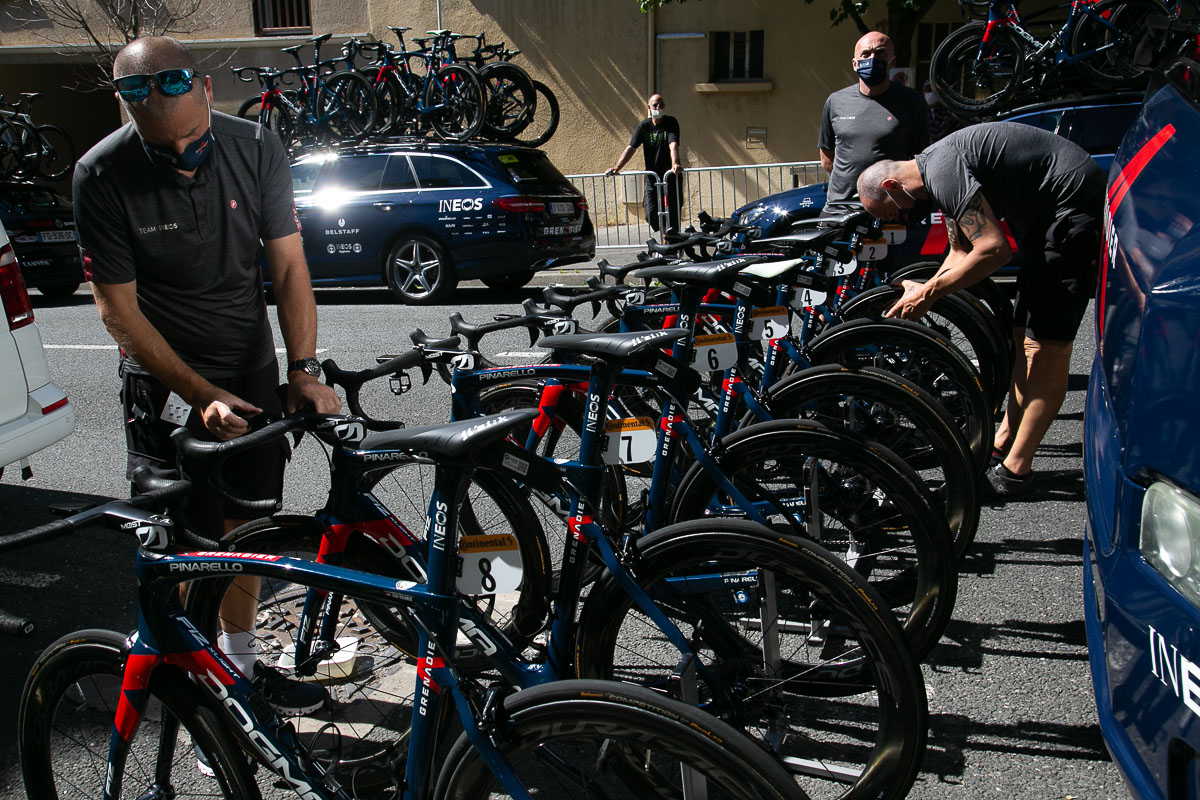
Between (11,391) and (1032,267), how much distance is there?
460 centimetres

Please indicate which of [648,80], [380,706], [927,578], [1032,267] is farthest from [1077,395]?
[648,80]

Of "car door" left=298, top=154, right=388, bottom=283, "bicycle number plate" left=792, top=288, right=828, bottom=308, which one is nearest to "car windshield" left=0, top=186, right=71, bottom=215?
"car door" left=298, top=154, right=388, bottom=283

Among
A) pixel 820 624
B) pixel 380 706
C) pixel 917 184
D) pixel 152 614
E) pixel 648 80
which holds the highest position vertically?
pixel 648 80

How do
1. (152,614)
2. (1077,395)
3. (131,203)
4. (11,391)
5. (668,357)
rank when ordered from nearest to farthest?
(152,614), (131,203), (668,357), (11,391), (1077,395)

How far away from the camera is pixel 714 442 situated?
3.23 meters

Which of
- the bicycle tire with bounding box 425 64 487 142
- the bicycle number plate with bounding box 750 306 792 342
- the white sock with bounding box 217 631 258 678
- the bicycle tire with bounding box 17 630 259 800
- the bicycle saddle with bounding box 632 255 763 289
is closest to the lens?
the bicycle tire with bounding box 17 630 259 800

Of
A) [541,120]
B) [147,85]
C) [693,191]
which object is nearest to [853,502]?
[147,85]

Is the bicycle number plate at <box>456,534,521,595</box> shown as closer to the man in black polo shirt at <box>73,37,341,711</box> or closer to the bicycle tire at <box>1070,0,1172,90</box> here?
the man in black polo shirt at <box>73,37,341,711</box>

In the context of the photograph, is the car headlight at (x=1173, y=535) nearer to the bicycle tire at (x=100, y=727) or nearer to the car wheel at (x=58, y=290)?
the bicycle tire at (x=100, y=727)

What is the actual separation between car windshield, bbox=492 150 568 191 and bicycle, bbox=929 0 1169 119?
4356mm

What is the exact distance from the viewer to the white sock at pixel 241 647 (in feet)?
7.96

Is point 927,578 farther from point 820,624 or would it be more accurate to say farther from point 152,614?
point 152,614

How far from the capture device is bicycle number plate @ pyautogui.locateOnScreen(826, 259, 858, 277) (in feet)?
16.8

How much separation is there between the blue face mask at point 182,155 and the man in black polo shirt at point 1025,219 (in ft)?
9.67
